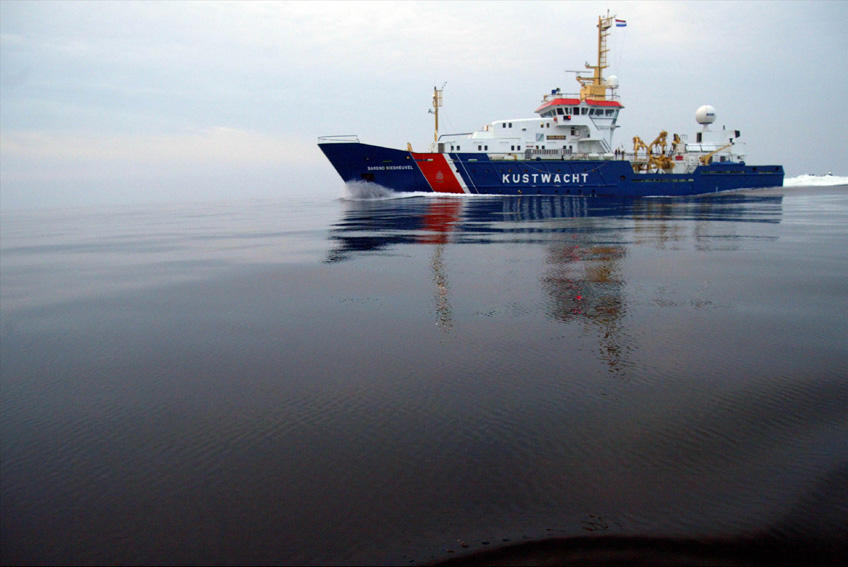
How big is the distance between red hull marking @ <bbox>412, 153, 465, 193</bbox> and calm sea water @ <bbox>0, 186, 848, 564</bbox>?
31.2 metres

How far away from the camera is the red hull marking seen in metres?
39.1

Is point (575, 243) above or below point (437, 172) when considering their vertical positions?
below

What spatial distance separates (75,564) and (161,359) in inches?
130

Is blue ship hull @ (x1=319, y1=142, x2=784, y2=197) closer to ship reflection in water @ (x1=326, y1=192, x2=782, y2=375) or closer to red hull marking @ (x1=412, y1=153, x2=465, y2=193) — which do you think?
red hull marking @ (x1=412, y1=153, x2=465, y2=193)

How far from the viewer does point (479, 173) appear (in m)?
39.6

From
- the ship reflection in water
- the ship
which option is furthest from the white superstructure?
the ship reflection in water

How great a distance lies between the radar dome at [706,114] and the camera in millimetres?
46531

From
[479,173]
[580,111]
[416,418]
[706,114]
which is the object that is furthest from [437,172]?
[416,418]

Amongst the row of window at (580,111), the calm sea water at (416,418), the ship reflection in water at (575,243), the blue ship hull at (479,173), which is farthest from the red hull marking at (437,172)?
the calm sea water at (416,418)

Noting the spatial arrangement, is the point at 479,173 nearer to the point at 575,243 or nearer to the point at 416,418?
the point at 575,243

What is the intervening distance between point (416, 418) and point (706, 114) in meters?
52.1

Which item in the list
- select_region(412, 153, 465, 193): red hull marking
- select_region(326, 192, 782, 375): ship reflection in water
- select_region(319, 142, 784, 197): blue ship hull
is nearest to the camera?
select_region(326, 192, 782, 375): ship reflection in water

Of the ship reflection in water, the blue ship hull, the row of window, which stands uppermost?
the row of window

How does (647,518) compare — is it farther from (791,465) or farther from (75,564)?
(75,564)
